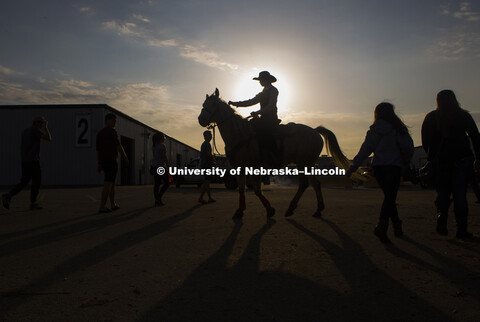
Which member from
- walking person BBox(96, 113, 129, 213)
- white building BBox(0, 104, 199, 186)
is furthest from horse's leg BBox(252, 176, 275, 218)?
white building BBox(0, 104, 199, 186)

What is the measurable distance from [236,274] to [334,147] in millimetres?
5179

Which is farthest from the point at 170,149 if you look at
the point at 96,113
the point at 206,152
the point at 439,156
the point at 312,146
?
the point at 439,156

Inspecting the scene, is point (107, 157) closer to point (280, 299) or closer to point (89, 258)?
point (89, 258)

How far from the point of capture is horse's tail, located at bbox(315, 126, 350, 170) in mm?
7758

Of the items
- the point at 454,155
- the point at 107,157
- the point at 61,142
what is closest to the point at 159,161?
the point at 107,157

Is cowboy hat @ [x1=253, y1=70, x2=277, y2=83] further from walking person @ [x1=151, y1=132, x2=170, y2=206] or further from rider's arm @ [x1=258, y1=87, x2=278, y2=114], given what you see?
walking person @ [x1=151, y1=132, x2=170, y2=206]

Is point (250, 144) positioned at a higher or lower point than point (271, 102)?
lower

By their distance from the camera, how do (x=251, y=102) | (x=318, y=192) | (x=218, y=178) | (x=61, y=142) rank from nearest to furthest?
(x=251, y=102) < (x=318, y=192) < (x=218, y=178) < (x=61, y=142)

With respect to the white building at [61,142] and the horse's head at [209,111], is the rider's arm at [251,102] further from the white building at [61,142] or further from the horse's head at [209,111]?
the white building at [61,142]

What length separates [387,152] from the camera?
15.6ft

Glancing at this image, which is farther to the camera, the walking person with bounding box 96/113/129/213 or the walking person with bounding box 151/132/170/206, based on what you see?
the walking person with bounding box 151/132/170/206

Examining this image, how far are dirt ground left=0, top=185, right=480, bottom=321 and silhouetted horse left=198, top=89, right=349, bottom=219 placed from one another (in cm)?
141

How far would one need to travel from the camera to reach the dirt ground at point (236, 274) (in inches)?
94.2

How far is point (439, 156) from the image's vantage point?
499cm
